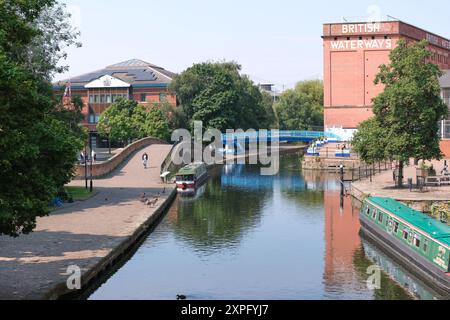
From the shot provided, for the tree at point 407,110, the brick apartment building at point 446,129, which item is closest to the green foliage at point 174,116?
the brick apartment building at point 446,129

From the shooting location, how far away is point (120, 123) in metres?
90.6

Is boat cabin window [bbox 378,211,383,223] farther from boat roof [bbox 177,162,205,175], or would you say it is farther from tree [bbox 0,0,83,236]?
boat roof [bbox 177,162,205,175]

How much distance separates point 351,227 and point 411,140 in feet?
34.8

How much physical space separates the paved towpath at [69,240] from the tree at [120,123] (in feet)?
124

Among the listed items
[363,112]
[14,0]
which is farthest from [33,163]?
[363,112]

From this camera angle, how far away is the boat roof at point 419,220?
89.6 ft

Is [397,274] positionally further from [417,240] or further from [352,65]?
[352,65]

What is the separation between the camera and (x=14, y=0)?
870 inches

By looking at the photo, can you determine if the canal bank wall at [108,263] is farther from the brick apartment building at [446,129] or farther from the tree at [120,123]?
the tree at [120,123]

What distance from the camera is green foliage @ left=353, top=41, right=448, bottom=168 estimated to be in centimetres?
4806

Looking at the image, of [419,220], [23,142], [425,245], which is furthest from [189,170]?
[23,142]

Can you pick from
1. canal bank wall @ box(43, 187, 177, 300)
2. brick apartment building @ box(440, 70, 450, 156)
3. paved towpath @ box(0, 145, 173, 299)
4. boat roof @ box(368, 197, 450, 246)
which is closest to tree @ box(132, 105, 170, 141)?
brick apartment building @ box(440, 70, 450, 156)

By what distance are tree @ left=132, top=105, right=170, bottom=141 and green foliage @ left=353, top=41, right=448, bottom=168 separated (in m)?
46.5
